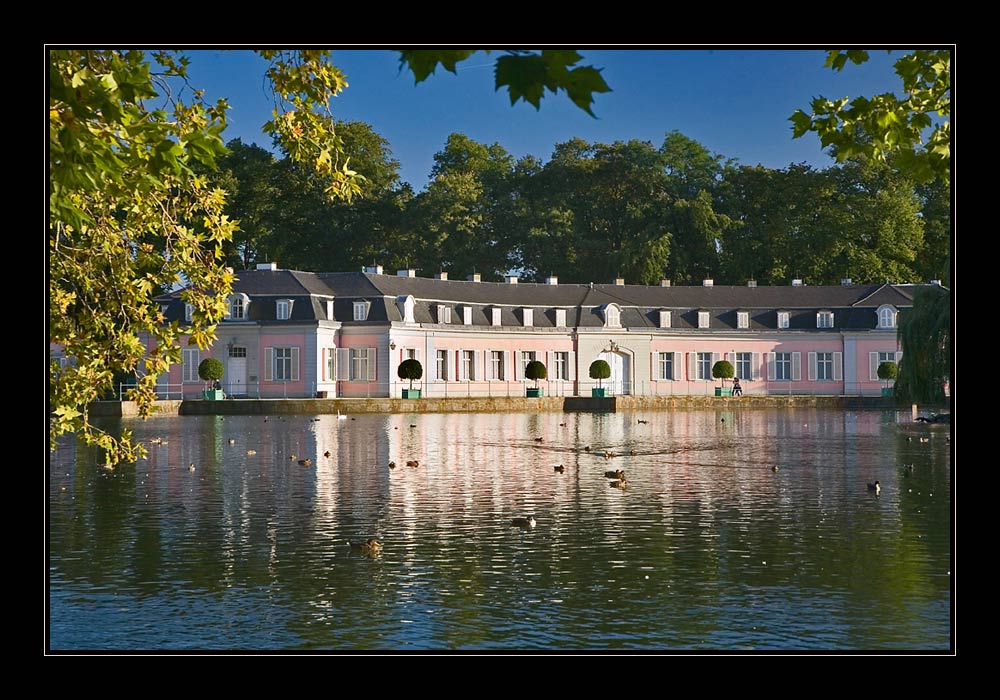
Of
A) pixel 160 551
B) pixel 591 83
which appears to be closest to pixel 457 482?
pixel 160 551

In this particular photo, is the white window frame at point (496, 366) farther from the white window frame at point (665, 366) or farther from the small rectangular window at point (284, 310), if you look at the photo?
the small rectangular window at point (284, 310)

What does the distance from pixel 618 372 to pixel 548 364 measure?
279cm

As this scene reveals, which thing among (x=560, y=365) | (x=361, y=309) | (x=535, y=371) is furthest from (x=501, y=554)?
(x=560, y=365)

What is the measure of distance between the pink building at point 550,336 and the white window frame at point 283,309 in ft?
0.16

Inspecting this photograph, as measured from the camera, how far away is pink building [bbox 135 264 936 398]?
45281 mm

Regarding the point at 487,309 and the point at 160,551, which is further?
the point at 487,309

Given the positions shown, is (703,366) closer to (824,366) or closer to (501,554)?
(824,366)

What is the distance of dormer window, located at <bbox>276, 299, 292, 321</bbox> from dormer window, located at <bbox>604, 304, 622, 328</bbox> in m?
12.2

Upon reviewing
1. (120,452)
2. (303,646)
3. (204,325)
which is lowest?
(303,646)

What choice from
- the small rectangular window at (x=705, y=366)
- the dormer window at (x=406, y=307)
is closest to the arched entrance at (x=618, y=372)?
the small rectangular window at (x=705, y=366)

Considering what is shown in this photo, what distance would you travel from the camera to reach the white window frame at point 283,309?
44.9 meters

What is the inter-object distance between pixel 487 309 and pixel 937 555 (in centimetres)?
3915
